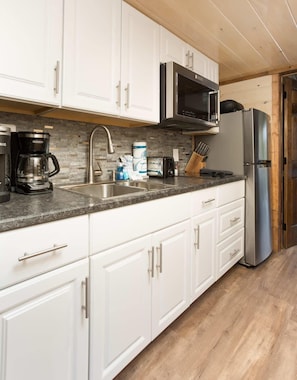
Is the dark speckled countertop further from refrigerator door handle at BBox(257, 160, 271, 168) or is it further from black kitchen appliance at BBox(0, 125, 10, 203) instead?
refrigerator door handle at BBox(257, 160, 271, 168)

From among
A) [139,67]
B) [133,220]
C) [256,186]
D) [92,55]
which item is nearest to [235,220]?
[256,186]

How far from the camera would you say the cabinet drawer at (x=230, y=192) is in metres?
2.03

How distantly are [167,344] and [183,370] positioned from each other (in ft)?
0.63

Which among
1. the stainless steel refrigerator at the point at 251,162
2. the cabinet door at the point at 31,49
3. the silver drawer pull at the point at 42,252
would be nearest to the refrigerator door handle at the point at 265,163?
the stainless steel refrigerator at the point at 251,162

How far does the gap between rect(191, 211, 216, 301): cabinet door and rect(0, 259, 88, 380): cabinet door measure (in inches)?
35.4

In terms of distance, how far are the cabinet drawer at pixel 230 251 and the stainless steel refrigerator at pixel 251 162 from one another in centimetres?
11

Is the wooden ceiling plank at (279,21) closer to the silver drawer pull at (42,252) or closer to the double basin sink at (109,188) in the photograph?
the double basin sink at (109,188)

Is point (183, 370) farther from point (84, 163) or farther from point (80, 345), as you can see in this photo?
point (84, 163)

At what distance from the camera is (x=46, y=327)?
2.86 ft

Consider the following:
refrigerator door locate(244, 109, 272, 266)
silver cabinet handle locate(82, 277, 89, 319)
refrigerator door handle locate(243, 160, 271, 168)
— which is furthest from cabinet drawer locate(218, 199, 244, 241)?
silver cabinet handle locate(82, 277, 89, 319)

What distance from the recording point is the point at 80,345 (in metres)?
0.98

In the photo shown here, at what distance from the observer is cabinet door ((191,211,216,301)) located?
1.71 meters

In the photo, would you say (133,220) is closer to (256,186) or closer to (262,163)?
(256,186)

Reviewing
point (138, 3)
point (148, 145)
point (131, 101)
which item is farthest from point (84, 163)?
point (138, 3)
